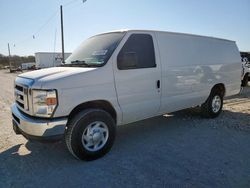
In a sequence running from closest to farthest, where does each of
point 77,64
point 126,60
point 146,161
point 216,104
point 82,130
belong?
1. point 82,130
2. point 146,161
3. point 126,60
4. point 77,64
5. point 216,104

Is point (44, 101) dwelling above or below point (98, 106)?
above

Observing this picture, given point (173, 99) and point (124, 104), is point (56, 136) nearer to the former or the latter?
point (124, 104)

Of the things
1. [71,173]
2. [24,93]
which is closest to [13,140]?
[24,93]

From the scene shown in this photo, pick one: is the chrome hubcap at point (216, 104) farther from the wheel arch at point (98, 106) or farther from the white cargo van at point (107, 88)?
the wheel arch at point (98, 106)

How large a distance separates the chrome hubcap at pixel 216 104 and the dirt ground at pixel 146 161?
2.88 ft

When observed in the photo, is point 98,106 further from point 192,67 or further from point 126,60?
point 192,67

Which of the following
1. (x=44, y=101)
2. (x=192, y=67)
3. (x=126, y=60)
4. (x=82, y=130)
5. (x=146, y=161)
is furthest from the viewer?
(x=192, y=67)

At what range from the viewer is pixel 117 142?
4688 millimetres

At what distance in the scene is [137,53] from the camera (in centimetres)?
431

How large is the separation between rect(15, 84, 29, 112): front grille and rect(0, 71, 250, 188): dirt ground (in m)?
0.93

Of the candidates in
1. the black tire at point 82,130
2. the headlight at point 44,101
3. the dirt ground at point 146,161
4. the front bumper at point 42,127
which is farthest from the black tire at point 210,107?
the headlight at point 44,101

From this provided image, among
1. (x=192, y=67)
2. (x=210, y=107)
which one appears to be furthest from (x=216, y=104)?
(x=192, y=67)

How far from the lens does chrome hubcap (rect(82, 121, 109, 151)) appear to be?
12.4 feet

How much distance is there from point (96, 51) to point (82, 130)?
1524mm
